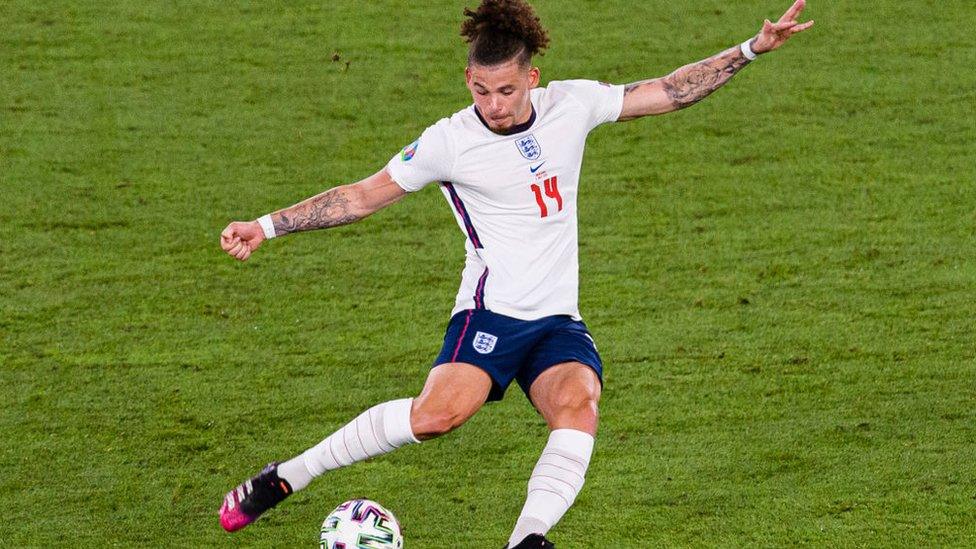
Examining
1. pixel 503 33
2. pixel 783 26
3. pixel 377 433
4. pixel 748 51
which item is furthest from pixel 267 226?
pixel 783 26

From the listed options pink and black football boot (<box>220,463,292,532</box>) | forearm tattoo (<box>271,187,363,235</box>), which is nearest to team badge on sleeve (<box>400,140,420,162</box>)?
forearm tattoo (<box>271,187,363,235</box>)

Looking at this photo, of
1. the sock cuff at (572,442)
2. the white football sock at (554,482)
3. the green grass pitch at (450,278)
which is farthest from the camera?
the green grass pitch at (450,278)

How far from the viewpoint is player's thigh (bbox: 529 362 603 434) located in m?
4.62

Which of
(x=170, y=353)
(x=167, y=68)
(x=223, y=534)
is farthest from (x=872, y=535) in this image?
(x=167, y=68)

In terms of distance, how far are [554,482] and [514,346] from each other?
551 millimetres

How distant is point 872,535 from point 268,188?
430 cm

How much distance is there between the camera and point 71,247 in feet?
25.1

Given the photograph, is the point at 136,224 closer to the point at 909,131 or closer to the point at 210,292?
the point at 210,292

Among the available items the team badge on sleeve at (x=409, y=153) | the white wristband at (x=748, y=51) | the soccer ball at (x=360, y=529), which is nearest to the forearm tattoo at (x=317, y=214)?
the team badge on sleeve at (x=409, y=153)

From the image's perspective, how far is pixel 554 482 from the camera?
4496 millimetres

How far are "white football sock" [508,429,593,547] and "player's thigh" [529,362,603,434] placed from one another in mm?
47

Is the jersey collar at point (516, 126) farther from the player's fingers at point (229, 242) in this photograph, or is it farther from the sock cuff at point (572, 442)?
the sock cuff at point (572, 442)

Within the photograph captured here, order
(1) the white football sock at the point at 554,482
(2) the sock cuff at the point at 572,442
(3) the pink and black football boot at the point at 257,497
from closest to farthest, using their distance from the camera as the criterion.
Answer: (1) the white football sock at the point at 554,482 → (2) the sock cuff at the point at 572,442 → (3) the pink and black football boot at the point at 257,497

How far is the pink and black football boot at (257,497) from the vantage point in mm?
4938
